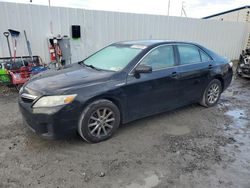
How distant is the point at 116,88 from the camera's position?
10.5 ft

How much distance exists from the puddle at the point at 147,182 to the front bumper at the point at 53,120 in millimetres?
1145

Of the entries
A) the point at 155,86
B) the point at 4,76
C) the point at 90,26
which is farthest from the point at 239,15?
the point at 4,76

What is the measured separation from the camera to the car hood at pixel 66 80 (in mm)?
2912

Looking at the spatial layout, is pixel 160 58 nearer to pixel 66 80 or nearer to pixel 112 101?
pixel 112 101

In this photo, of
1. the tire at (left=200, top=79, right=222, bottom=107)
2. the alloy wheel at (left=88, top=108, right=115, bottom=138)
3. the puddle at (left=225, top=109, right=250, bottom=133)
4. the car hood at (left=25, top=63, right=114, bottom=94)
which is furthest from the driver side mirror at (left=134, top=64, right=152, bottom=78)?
the puddle at (left=225, top=109, right=250, bottom=133)

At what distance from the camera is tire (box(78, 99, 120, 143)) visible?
9.86 feet

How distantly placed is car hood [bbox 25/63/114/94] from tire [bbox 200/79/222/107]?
244 cm

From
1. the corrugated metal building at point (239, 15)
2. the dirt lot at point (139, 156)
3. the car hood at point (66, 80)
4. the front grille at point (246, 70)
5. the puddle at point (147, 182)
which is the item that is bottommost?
the puddle at point (147, 182)

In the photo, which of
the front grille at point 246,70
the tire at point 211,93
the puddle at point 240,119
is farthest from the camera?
the front grille at point 246,70

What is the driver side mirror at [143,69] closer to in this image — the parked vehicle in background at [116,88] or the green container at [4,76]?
the parked vehicle in background at [116,88]

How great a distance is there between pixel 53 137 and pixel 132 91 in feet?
4.47

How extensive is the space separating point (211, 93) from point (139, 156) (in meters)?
2.67

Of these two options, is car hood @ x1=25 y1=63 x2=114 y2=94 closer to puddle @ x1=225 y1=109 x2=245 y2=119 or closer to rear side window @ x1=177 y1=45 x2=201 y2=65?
rear side window @ x1=177 y1=45 x2=201 y2=65

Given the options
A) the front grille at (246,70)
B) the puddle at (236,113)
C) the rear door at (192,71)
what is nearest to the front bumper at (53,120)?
the rear door at (192,71)
